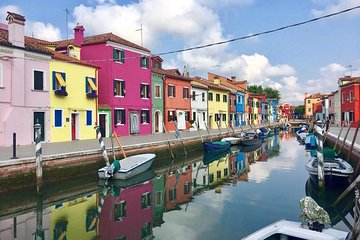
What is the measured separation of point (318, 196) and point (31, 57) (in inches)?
719

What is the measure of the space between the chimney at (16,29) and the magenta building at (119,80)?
302 inches

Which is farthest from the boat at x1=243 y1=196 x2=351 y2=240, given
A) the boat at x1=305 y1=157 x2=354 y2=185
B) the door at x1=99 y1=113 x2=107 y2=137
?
the door at x1=99 y1=113 x2=107 y2=137

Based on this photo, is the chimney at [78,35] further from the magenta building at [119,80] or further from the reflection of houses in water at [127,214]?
the reflection of houses in water at [127,214]

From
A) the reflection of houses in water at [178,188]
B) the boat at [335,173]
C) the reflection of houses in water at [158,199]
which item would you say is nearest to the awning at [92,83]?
the reflection of houses in water at [178,188]

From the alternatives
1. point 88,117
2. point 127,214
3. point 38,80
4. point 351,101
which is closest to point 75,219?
point 127,214

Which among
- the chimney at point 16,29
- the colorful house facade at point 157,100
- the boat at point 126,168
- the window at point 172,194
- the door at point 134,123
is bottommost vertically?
the window at point 172,194

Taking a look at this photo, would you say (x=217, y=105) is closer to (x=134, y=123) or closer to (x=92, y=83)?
(x=134, y=123)

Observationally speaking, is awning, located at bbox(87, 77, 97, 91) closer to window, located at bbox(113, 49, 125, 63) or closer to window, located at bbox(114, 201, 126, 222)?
window, located at bbox(113, 49, 125, 63)

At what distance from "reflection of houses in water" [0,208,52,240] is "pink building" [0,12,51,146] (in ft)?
32.8

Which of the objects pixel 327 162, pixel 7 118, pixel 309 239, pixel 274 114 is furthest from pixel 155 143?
pixel 274 114

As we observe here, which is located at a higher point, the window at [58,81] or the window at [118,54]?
the window at [118,54]

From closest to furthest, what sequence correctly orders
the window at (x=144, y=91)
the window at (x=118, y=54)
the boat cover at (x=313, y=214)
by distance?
the boat cover at (x=313, y=214) < the window at (x=118, y=54) < the window at (x=144, y=91)

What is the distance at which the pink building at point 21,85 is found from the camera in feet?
62.2

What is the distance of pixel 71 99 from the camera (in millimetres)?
23562
